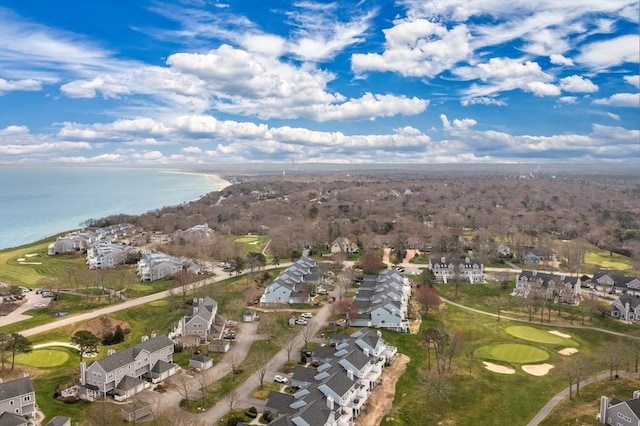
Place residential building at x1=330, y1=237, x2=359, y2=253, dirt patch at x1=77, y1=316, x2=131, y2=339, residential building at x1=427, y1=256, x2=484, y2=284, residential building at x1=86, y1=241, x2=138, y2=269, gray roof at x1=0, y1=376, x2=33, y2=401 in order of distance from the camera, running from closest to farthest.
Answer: gray roof at x1=0, y1=376, x2=33, y2=401 < dirt patch at x1=77, y1=316, x2=131, y2=339 < residential building at x1=427, y1=256, x2=484, y2=284 < residential building at x1=86, y1=241, x2=138, y2=269 < residential building at x1=330, y1=237, x2=359, y2=253

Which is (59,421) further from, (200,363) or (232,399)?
(200,363)

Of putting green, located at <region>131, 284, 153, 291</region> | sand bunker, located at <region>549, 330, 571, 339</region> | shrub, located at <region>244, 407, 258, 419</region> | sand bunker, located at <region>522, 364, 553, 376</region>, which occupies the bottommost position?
putting green, located at <region>131, 284, 153, 291</region>

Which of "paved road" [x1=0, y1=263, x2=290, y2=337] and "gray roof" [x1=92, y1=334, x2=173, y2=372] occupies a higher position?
"gray roof" [x1=92, y1=334, x2=173, y2=372]

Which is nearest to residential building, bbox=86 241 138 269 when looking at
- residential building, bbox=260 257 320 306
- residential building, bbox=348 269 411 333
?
residential building, bbox=260 257 320 306

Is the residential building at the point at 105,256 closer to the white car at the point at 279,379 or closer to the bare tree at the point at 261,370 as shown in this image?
the bare tree at the point at 261,370

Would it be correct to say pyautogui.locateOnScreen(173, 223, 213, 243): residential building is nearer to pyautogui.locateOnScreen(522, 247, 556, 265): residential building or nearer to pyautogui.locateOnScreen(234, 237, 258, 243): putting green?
pyautogui.locateOnScreen(234, 237, 258, 243): putting green

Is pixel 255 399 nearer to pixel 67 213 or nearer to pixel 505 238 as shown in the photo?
pixel 505 238
